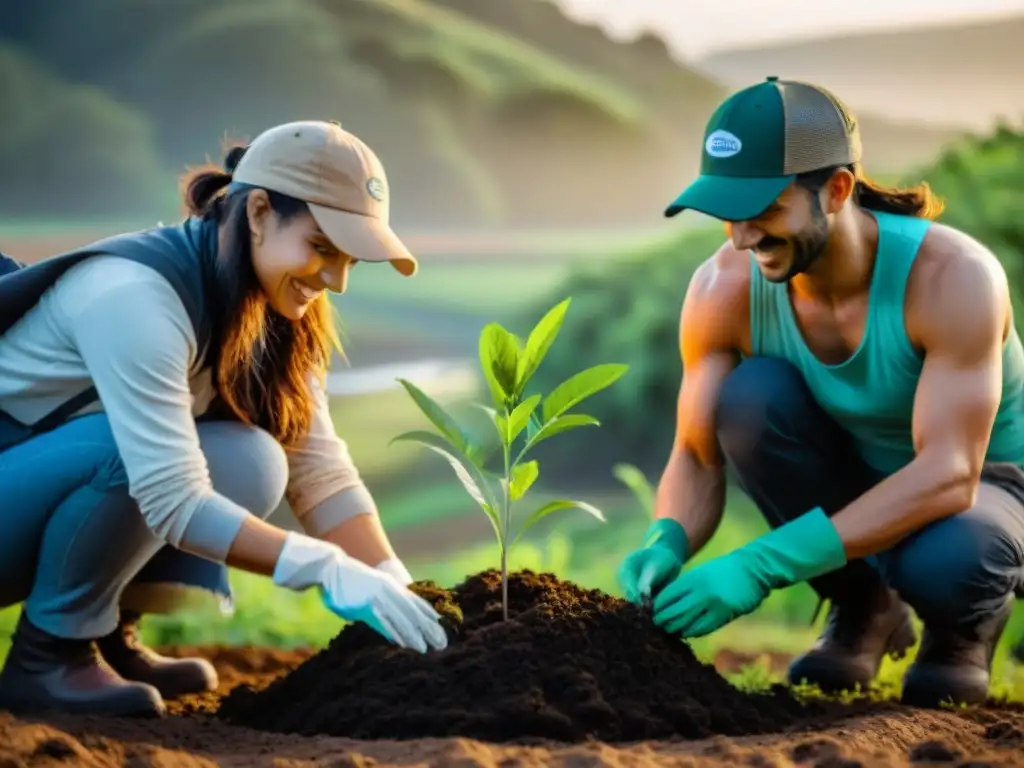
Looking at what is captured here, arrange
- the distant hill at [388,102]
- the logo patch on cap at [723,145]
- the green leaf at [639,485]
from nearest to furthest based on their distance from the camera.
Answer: the logo patch on cap at [723,145] → the green leaf at [639,485] → the distant hill at [388,102]

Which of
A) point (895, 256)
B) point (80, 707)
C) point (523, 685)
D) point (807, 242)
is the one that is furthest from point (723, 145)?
point (80, 707)

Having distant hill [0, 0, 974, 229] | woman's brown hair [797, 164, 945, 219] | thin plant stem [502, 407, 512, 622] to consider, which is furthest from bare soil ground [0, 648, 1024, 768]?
distant hill [0, 0, 974, 229]

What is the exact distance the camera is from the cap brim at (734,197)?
A: 1.95 metres

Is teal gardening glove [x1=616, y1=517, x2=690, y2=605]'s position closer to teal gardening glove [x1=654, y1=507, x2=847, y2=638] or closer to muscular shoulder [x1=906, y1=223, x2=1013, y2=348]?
teal gardening glove [x1=654, y1=507, x2=847, y2=638]

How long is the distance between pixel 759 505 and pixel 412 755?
0.99 meters

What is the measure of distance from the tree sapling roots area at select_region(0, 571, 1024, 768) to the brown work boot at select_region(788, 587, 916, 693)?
287 mm

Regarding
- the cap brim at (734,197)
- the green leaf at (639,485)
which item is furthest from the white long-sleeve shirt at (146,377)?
the green leaf at (639,485)

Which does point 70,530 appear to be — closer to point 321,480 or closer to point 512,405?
point 321,480

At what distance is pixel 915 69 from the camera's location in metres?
4.50

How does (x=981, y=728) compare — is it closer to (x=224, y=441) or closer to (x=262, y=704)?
(x=262, y=704)

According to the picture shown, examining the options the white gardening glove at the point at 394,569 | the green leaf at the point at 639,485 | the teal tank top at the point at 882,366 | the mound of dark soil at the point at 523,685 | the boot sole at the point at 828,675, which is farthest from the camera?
the green leaf at the point at 639,485

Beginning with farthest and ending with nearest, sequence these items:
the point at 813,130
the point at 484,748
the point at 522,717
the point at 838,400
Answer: the point at 838,400
the point at 813,130
the point at 522,717
the point at 484,748

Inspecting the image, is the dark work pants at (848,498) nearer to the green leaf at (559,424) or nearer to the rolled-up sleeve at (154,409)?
the green leaf at (559,424)

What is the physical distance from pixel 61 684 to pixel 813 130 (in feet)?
4.50
